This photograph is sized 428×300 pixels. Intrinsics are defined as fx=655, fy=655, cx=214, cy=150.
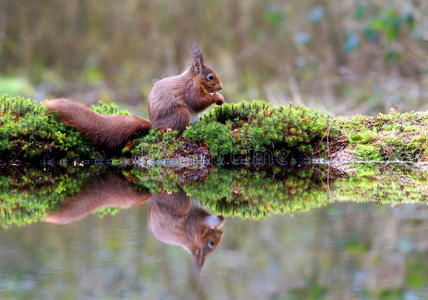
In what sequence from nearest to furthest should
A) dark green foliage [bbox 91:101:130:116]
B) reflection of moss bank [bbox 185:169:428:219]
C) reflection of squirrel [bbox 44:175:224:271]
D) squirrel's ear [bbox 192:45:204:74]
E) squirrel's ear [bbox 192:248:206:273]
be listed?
1. squirrel's ear [bbox 192:248:206:273]
2. reflection of squirrel [bbox 44:175:224:271]
3. reflection of moss bank [bbox 185:169:428:219]
4. squirrel's ear [bbox 192:45:204:74]
5. dark green foliage [bbox 91:101:130:116]

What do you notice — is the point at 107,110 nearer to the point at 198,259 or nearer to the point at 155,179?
the point at 155,179

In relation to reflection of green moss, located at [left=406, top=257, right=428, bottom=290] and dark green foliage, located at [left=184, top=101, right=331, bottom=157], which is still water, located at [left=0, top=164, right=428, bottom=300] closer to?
reflection of green moss, located at [left=406, top=257, right=428, bottom=290]

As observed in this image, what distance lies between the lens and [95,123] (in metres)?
5.32

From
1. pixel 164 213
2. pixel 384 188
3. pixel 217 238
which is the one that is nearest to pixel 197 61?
pixel 384 188

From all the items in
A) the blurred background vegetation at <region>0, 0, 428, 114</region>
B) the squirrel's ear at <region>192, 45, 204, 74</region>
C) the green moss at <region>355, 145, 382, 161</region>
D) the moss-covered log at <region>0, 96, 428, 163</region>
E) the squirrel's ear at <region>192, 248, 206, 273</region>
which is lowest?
the squirrel's ear at <region>192, 248, 206, 273</region>

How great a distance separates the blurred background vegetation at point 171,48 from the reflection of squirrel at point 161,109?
6510mm

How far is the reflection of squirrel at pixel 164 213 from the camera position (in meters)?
2.82

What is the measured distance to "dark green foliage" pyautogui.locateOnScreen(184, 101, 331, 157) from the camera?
5203mm

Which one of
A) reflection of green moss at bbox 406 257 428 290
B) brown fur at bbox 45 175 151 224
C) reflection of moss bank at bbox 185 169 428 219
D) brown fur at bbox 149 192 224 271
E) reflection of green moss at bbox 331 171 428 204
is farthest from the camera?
reflection of green moss at bbox 331 171 428 204

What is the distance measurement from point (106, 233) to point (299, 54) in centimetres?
1065

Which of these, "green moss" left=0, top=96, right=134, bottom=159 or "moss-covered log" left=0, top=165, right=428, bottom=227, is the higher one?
"green moss" left=0, top=96, right=134, bottom=159

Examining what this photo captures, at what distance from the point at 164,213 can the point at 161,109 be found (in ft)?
6.84

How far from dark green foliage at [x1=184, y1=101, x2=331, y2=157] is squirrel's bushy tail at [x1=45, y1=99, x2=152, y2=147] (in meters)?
0.51

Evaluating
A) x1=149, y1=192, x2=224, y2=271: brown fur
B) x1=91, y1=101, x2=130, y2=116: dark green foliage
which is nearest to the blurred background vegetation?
x1=91, y1=101, x2=130, y2=116: dark green foliage
